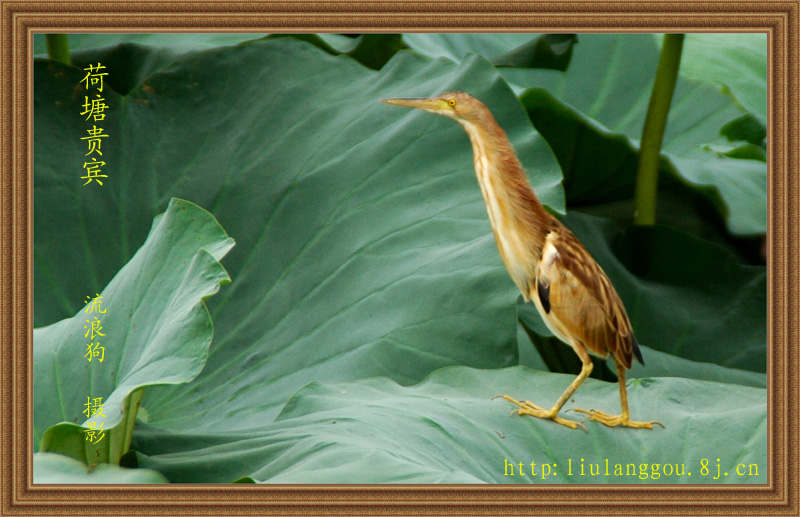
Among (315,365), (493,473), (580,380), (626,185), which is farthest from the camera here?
(626,185)

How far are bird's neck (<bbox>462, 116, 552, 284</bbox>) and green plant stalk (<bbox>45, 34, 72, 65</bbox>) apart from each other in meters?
1.29

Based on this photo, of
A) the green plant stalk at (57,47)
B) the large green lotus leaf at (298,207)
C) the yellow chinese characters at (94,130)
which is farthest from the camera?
the green plant stalk at (57,47)

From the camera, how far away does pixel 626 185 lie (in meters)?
2.63

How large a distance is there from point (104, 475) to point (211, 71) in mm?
1302

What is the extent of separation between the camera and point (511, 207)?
150cm

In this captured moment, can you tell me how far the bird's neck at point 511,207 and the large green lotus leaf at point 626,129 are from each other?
87 cm

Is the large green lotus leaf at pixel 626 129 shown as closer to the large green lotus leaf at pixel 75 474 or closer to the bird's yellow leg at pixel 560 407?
the bird's yellow leg at pixel 560 407

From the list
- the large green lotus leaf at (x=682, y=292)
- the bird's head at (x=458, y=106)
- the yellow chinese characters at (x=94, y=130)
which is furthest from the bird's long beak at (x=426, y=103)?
the yellow chinese characters at (x=94, y=130)

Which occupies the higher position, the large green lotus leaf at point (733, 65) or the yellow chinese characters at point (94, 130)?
the large green lotus leaf at point (733, 65)

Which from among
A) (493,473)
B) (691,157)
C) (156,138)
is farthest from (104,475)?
(691,157)

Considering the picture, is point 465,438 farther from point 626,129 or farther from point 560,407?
point 626,129

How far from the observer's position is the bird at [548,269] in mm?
1448

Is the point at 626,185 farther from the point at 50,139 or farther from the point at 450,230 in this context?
the point at 50,139

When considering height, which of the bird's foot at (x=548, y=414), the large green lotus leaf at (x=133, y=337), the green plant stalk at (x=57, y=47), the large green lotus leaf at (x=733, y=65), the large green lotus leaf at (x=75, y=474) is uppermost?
the large green lotus leaf at (x=733, y=65)
